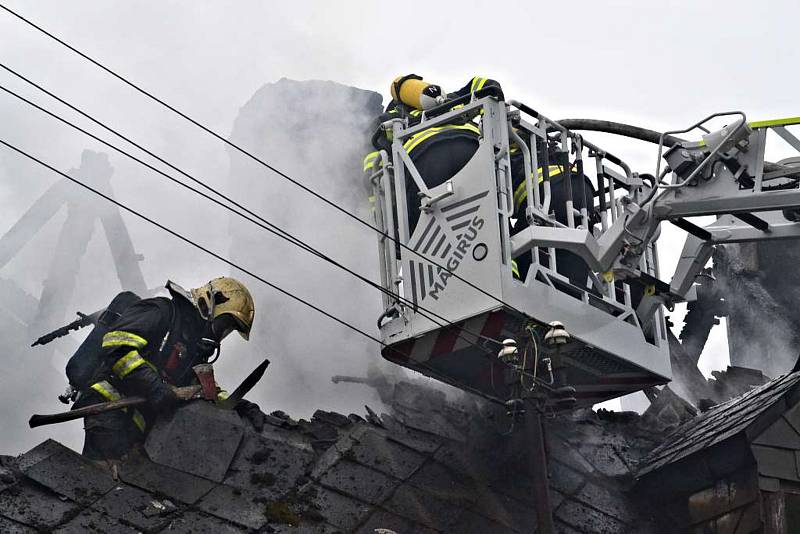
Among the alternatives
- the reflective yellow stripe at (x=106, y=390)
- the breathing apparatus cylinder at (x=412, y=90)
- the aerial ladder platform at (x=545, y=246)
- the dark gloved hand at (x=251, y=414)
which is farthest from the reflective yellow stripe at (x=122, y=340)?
the breathing apparatus cylinder at (x=412, y=90)

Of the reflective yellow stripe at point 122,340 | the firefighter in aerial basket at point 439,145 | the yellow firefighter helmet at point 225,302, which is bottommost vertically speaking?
the reflective yellow stripe at point 122,340

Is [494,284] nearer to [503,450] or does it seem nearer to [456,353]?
[456,353]

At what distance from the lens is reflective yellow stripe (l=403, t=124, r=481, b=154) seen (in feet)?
40.0

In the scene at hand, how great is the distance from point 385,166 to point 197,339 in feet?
7.90

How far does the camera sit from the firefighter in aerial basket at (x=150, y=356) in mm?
10883

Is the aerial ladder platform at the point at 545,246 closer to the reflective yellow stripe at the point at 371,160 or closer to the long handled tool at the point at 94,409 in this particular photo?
the reflective yellow stripe at the point at 371,160

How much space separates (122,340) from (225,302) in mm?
1247

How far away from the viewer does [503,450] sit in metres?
12.7

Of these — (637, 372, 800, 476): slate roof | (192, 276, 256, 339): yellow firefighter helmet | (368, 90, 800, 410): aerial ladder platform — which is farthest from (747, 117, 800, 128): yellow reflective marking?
(192, 276, 256, 339): yellow firefighter helmet

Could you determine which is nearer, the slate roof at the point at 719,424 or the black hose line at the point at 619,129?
the slate roof at the point at 719,424

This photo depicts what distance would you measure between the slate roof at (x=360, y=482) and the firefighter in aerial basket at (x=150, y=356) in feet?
0.94

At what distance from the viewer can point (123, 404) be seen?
35.4ft

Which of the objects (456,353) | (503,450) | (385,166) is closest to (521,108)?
(385,166)

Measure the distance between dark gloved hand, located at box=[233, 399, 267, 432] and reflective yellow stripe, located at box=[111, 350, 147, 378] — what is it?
3.86 feet
